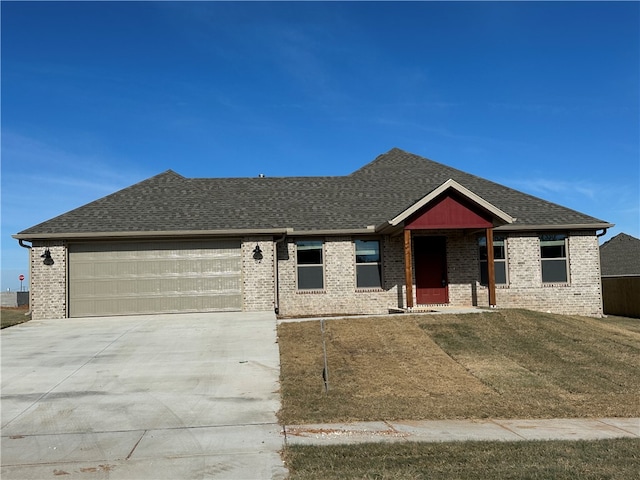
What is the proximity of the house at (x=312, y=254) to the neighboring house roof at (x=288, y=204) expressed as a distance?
70 millimetres

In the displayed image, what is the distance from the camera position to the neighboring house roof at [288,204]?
17547 mm

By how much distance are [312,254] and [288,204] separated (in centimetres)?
252

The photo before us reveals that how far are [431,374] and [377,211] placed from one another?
931 cm

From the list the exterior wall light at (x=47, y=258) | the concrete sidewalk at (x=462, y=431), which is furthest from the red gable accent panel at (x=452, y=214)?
the exterior wall light at (x=47, y=258)

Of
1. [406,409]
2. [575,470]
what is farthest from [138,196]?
[575,470]

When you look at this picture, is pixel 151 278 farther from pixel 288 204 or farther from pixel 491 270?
pixel 491 270

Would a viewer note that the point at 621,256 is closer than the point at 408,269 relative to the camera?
No

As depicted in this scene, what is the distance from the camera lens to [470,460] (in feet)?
19.6

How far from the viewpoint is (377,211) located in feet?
63.0

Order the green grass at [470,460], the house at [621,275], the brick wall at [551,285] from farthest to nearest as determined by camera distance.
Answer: the house at [621,275]
the brick wall at [551,285]
the green grass at [470,460]

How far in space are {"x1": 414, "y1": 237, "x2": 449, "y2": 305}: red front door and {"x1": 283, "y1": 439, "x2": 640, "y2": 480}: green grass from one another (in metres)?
11.6

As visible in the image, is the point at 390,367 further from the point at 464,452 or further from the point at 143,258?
the point at 143,258

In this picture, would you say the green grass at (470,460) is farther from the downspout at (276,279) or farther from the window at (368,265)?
the window at (368,265)

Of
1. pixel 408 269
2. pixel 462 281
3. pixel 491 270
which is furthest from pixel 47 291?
pixel 491 270
